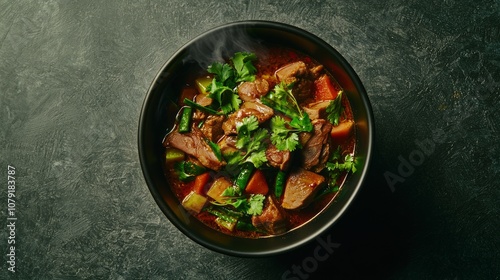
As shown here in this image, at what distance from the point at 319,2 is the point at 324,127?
2.82 feet

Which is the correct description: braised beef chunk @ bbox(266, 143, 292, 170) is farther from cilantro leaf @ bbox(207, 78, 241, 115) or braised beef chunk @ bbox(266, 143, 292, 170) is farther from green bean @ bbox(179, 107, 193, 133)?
green bean @ bbox(179, 107, 193, 133)

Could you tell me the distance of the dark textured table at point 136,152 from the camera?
3.14m

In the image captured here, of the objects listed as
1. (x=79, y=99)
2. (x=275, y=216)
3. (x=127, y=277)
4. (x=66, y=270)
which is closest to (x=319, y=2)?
(x=275, y=216)

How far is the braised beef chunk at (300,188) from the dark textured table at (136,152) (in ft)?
1.37

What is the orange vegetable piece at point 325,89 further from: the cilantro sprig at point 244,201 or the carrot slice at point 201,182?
the carrot slice at point 201,182

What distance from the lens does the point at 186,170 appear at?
9.61ft

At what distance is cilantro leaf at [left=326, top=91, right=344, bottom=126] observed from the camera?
2.84 metres

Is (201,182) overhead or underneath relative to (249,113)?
underneath

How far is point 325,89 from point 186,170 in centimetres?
92

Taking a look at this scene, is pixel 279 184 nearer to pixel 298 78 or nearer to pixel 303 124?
pixel 303 124

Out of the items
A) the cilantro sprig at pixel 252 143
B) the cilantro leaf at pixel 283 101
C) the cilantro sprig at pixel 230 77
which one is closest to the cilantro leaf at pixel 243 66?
A: the cilantro sprig at pixel 230 77

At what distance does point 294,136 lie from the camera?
2717 millimetres

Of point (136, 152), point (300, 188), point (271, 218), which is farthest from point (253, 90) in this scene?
point (136, 152)

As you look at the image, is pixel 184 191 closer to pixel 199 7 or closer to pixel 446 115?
pixel 199 7
